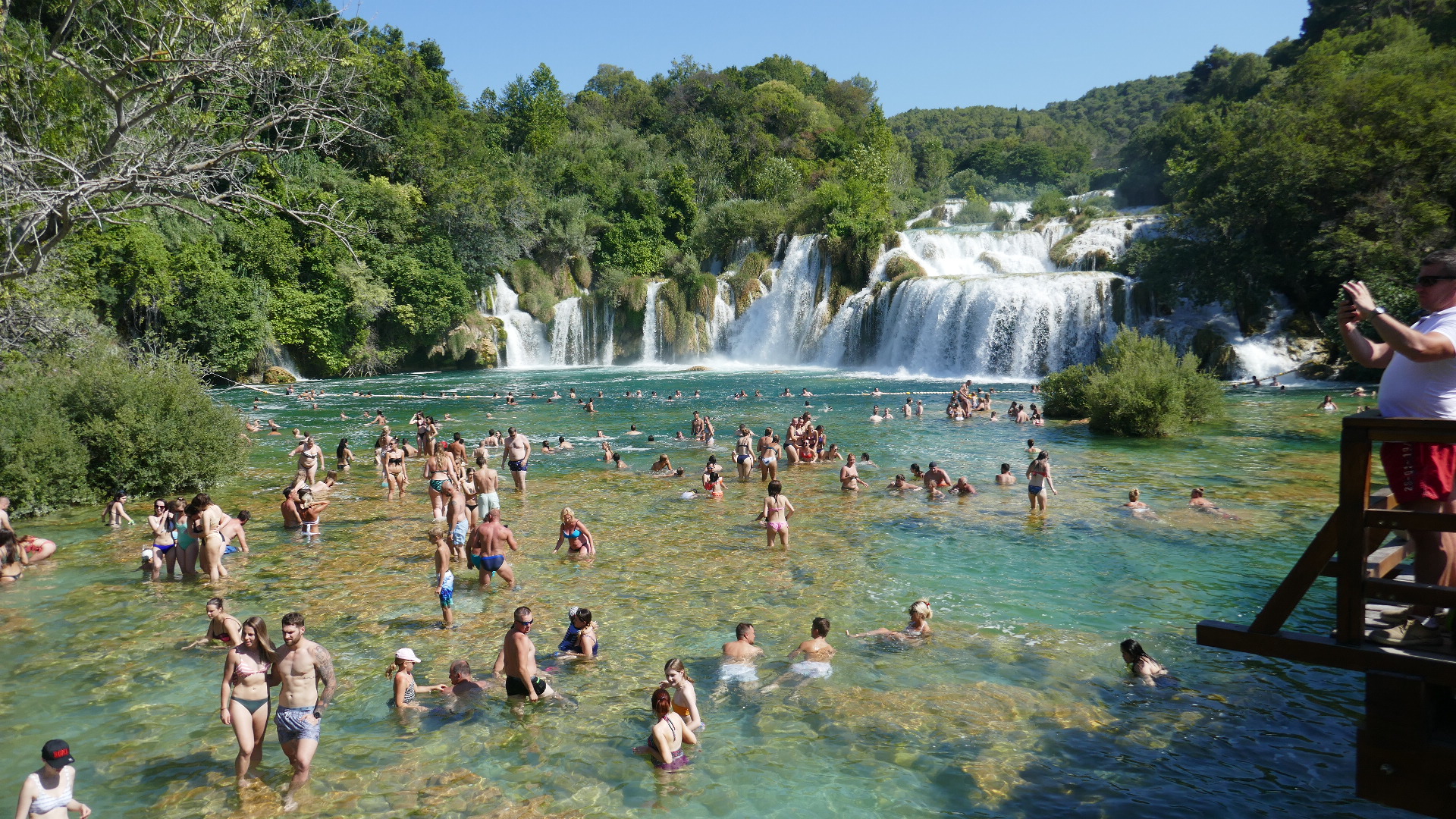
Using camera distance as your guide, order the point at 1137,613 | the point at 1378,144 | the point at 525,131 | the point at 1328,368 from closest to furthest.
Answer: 1. the point at 1137,613
2. the point at 1378,144
3. the point at 1328,368
4. the point at 525,131

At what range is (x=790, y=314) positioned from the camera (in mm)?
47750

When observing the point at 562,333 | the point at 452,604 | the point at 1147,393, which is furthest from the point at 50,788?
the point at 562,333

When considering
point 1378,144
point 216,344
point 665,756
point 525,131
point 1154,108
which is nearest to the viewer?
point 665,756

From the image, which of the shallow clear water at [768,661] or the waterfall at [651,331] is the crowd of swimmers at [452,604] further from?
the waterfall at [651,331]

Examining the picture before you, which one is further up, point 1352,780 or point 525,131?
point 525,131

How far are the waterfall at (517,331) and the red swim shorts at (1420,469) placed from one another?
1924 inches

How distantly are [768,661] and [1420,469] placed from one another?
623 centimetres

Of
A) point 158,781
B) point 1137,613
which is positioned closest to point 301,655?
point 158,781

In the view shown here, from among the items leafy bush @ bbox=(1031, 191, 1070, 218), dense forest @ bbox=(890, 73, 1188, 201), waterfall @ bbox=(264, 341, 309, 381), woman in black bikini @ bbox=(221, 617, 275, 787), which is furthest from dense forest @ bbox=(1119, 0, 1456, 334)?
waterfall @ bbox=(264, 341, 309, 381)

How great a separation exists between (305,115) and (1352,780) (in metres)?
11.7

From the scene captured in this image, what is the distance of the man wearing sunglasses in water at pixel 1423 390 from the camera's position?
374 centimetres

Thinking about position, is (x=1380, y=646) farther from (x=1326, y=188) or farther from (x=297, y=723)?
(x=1326, y=188)

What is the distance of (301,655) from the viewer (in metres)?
6.63

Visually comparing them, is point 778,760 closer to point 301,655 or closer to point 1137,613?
point 301,655
